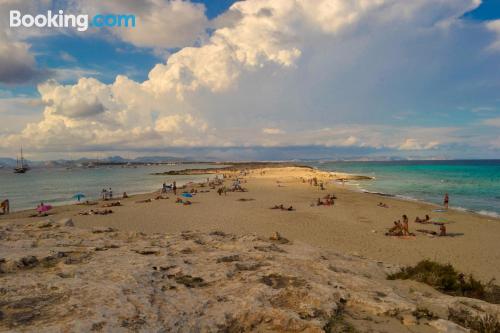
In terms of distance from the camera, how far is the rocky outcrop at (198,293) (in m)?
4.38

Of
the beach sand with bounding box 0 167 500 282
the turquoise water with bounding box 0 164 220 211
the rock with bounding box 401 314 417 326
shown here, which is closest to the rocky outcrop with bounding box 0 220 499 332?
the rock with bounding box 401 314 417 326

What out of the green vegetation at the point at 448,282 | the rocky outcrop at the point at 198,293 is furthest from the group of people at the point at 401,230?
the rocky outcrop at the point at 198,293

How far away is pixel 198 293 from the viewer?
5496 mm

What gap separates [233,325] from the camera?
15.1ft

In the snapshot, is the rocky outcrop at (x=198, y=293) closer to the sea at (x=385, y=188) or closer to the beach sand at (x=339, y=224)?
the beach sand at (x=339, y=224)

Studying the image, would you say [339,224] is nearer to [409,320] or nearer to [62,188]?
[409,320]

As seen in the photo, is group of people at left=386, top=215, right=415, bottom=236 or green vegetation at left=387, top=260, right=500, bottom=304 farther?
group of people at left=386, top=215, right=415, bottom=236

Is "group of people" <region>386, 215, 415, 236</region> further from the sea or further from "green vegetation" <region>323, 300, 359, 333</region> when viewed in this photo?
"green vegetation" <region>323, 300, 359, 333</region>

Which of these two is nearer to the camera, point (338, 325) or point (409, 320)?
point (338, 325)

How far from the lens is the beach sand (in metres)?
14.0

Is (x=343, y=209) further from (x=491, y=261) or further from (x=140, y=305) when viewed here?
(x=140, y=305)

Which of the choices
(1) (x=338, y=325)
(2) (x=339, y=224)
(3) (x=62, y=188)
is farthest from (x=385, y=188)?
(3) (x=62, y=188)

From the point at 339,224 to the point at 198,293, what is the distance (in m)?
16.5

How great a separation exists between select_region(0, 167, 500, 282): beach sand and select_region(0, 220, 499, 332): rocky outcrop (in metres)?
5.99
